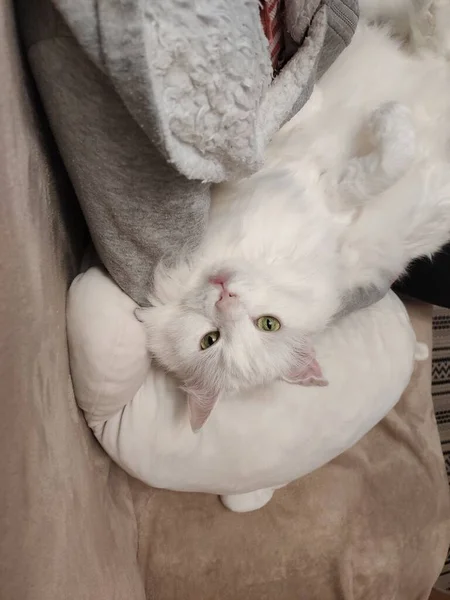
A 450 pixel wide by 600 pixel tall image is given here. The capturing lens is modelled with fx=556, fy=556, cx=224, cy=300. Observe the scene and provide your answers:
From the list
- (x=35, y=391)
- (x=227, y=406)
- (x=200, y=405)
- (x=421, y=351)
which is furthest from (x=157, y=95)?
(x=421, y=351)

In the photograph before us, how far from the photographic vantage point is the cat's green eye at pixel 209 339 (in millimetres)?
1186

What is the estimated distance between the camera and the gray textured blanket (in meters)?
0.57

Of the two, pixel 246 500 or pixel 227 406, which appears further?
pixel 246 500

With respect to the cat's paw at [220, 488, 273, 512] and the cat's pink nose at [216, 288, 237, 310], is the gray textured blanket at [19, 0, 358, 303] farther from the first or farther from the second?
the cat's paw at [220, 488, 273, 512]

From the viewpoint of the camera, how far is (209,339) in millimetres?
1196

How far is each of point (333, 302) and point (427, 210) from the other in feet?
0.97

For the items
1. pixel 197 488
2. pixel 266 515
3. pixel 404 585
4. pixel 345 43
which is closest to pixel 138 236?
pixel 345 43

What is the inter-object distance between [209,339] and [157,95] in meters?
0.67

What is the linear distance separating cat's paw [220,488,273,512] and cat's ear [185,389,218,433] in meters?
0.41

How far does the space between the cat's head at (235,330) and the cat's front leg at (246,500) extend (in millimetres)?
399

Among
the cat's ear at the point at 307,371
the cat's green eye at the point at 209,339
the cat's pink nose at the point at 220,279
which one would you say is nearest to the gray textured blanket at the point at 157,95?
the cat's pink nose at the point at 220,279

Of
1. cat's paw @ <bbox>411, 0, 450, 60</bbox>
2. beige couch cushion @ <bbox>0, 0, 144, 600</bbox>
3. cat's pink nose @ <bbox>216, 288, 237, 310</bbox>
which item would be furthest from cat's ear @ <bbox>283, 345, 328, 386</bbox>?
cat's paw @ <bbox>411, 0, 450, 60</bbox>

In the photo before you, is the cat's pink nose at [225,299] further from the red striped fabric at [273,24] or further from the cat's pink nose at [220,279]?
the red striped fabric at [273,24]

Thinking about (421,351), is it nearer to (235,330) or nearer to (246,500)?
(246,500)
